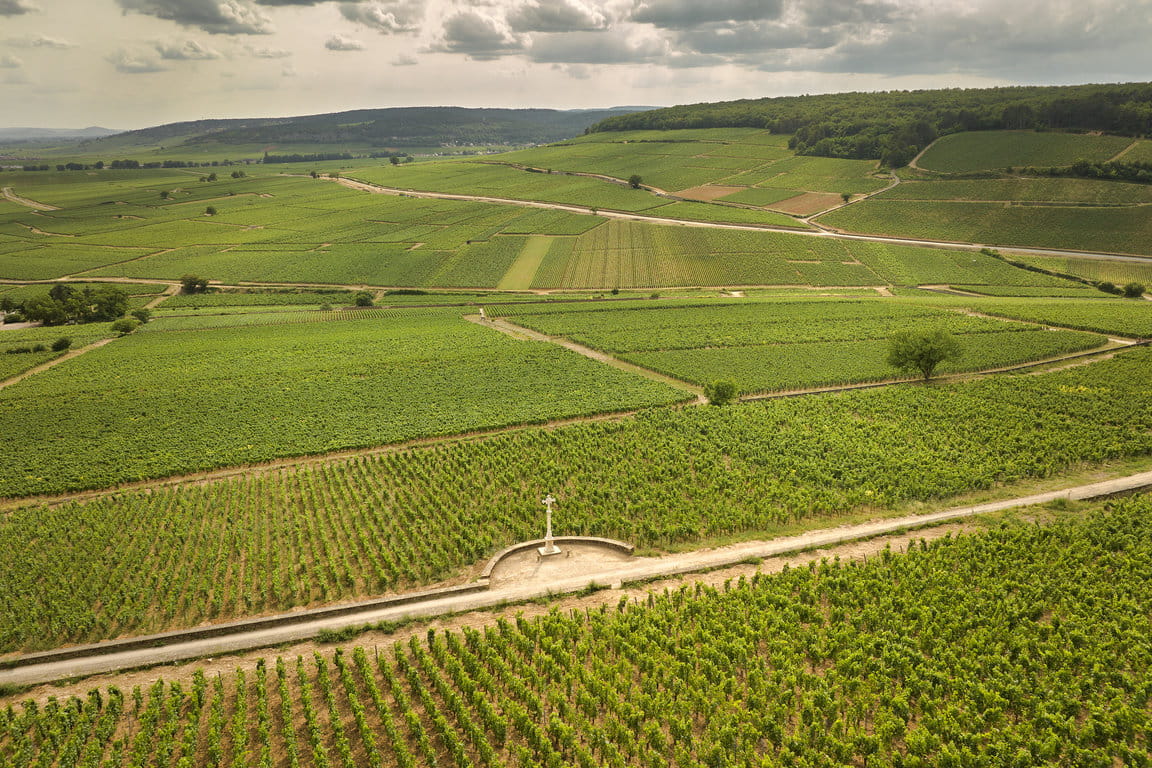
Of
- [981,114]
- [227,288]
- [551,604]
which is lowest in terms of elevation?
[551,604]

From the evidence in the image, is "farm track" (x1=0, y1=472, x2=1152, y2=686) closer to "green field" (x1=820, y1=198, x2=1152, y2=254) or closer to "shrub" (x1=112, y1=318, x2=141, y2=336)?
"shrub" (x1=112, y1=318, x2=141, y2=336)

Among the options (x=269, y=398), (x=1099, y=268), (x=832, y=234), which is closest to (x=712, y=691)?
(x=269, y=398)

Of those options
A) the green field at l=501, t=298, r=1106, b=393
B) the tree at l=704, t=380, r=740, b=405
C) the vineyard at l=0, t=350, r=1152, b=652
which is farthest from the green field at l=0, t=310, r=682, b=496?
the green field at l=501, t=298, r=1106, b=393

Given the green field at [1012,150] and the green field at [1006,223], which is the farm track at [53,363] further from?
the green field at [1012,150]

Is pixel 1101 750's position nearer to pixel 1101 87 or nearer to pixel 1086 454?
pixel 1086 454

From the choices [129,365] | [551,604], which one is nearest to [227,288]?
[129,365]
